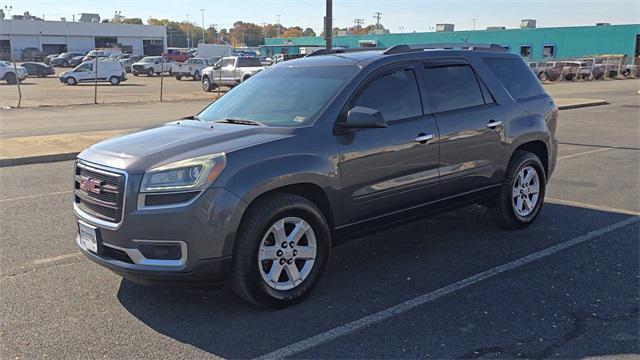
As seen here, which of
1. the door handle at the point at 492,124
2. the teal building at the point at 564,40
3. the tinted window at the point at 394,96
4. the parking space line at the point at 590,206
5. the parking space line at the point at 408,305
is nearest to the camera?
the parking space line at the point at 408,305

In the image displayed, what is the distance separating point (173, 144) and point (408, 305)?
207cm

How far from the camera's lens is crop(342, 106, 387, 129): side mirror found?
14.6ft

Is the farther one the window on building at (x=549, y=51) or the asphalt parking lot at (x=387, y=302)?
the window on building at (x=549, y=51)

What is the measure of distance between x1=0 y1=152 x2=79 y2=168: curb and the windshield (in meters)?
6.23

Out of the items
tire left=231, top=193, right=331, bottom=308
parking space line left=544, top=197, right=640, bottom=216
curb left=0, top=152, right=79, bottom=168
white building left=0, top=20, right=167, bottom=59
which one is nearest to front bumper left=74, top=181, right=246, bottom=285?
tire left=231, top=193, right=331, bottom=308

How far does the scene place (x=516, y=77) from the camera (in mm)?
6387

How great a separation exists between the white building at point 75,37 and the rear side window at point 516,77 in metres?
83.0

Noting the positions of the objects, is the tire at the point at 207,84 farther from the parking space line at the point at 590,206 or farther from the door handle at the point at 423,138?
the door handle at the point at 423,138

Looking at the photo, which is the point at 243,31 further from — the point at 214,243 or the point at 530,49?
the point at 214,243

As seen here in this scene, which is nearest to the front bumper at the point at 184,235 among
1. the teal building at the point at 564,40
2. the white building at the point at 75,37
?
the teal building at the point at 564,40

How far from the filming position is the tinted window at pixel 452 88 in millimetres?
5395

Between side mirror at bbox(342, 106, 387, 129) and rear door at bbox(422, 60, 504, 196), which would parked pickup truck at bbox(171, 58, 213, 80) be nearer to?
rear door at bbox(422, 60, 504, 196)

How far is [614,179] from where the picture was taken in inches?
354

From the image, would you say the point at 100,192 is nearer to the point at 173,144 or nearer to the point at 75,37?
the point at 173,144
